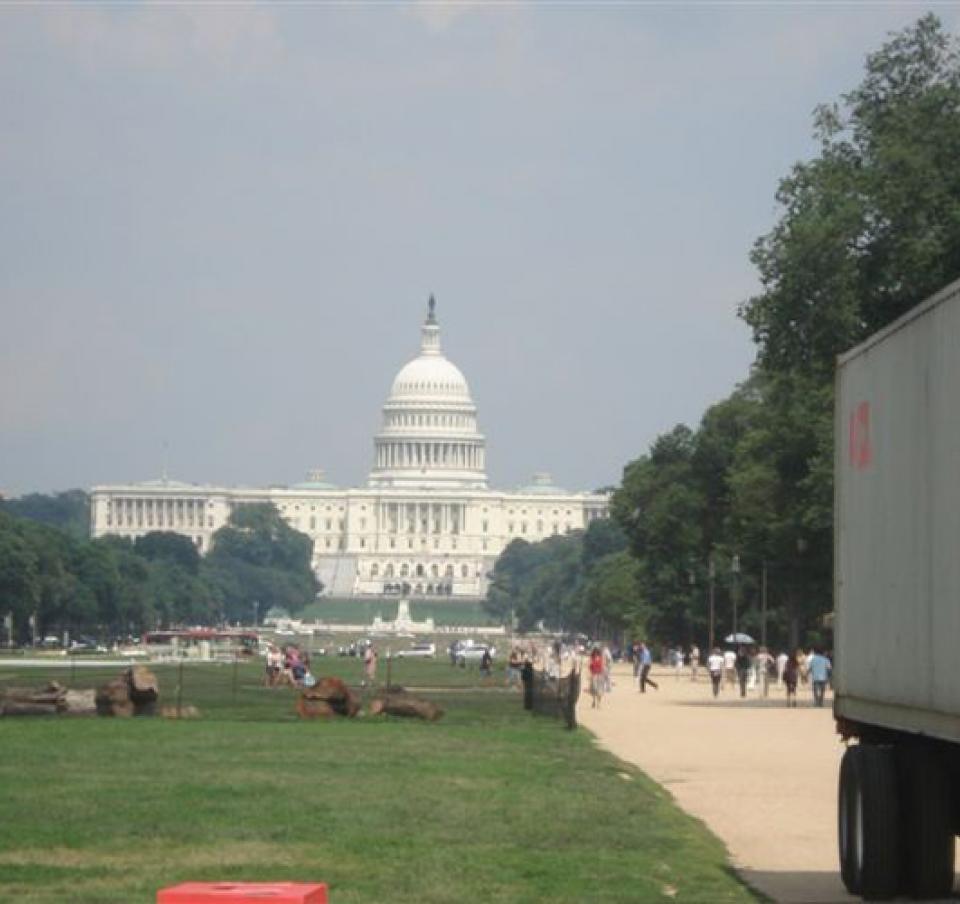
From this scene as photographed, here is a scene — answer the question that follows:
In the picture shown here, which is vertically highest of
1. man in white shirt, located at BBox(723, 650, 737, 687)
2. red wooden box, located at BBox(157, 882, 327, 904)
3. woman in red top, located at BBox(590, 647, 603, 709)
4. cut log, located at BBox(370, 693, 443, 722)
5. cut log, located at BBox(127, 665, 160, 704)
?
man in white shirt, located at BBox(723, 650, 737, 687)

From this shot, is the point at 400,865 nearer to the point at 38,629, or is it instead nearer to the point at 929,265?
the point at 929,265

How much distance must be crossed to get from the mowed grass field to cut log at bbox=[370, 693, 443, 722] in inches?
228

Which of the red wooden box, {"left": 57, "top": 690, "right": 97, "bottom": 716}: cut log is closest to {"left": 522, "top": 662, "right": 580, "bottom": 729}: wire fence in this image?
{"left": 57, "top": 690, "right": 97, "bottom": 716}: cut log

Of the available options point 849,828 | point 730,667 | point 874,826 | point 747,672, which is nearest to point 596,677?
point 747,672

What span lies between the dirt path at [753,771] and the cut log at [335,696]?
4.20 metres

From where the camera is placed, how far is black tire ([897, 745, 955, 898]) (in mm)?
20312

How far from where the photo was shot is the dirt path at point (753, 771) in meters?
23.8

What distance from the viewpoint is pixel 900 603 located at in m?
19.7

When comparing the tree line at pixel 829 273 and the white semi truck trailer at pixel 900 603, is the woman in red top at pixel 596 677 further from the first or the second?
the white semi truck trailer at pixel 900 603

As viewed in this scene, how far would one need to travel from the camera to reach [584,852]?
23672 mm

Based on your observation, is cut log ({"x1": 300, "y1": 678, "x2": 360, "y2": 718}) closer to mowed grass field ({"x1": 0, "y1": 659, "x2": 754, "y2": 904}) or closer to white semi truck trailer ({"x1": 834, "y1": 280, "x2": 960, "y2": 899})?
mowed grass field ({"x1": 0, "y1": 659, "x2": 754, "y2": 904})

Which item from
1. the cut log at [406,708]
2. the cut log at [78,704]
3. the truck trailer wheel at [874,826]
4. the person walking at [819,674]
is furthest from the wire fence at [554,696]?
the truck trailer wheel at [874,826]

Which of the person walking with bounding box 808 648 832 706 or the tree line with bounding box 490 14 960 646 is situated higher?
the tree line with bounding box 490 14 960 646

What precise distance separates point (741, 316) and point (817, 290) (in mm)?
2519
